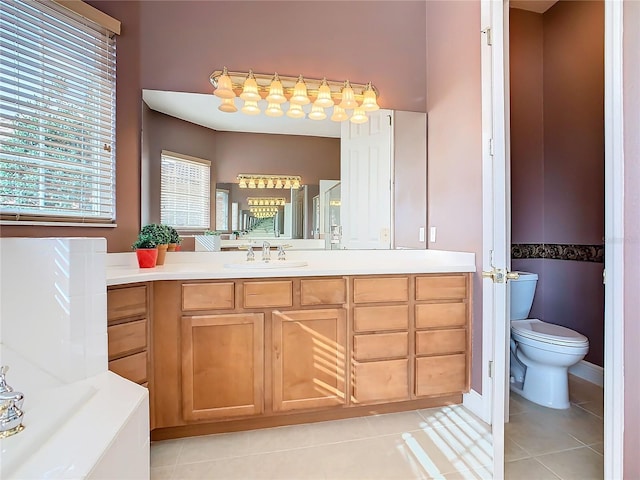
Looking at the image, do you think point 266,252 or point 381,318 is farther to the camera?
point 266,252

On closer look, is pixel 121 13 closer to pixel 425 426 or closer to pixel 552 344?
pixel 425 426

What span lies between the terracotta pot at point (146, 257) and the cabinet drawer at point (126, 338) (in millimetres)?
392

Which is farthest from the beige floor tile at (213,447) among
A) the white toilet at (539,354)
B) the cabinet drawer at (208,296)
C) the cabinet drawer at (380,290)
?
the white toilet at (539,354)

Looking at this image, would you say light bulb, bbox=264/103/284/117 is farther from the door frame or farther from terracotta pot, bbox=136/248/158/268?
the door frame

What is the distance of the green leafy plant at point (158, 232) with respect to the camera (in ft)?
6.52

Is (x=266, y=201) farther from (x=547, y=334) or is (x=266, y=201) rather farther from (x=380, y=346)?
(x=547, y=334)

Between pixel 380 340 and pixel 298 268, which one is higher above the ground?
pixel 298 268

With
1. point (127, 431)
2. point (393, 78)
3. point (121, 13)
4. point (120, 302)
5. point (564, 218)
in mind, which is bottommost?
point (127, 431)

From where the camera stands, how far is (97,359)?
45.3 inches

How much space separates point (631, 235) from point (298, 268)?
56.0 inches

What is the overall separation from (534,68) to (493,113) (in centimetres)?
193

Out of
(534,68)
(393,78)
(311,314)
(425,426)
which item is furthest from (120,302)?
(534,68)

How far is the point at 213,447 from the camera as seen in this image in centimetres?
175

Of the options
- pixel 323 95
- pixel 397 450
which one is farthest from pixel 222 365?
pixel 323 95
